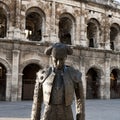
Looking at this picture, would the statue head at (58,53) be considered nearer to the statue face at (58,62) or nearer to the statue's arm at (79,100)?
the statue face at (58,62)

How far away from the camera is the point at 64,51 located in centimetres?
286

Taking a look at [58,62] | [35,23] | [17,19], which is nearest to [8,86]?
[17,19]

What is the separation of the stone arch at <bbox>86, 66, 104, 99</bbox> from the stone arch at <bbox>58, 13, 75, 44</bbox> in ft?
10.9

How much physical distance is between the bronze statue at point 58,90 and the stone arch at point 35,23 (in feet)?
64.2

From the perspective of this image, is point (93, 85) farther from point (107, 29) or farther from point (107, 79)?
point (107, 29)

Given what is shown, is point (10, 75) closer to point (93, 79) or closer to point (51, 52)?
point (93, 79)

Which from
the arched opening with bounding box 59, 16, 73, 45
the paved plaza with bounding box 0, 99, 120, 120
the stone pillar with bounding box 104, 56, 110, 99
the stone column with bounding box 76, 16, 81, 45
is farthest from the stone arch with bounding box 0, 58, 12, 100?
the stone pillar with bounding box 104, 56, 110, 99

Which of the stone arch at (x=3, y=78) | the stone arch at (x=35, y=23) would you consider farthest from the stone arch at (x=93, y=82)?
the stone arch at (x=3, y=78)

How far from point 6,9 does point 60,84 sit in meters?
19.1

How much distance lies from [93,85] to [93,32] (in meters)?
4.77

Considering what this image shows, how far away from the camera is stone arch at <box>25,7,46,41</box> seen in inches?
884

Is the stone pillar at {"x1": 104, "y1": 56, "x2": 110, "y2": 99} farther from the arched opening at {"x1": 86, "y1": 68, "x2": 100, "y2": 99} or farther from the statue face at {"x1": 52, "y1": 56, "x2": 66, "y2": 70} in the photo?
the statue face at {"x1": 52, "y1": 56, "x2": 66, "y2": 70}

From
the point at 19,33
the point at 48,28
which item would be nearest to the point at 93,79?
the point at 48,28

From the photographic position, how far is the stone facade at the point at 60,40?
20.6m
